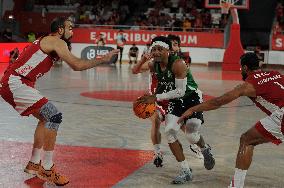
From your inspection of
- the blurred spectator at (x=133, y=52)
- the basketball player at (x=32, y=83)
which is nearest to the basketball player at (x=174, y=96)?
the basketball player at (x=32, y=83)

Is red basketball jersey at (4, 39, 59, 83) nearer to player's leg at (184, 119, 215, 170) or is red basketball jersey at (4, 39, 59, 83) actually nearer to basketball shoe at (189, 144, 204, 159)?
player's leg at (184, 119, 215, 170)

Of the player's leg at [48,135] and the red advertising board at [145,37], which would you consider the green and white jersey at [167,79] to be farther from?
the red advertising board at [145,37]

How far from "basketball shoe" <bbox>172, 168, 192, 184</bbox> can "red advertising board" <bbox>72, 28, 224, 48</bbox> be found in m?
25.9

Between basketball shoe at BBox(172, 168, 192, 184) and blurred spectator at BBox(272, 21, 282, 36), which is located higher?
blurred spectator at BBox(272, 21, 282, 36)

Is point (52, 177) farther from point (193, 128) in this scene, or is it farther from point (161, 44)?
point (161, 44)

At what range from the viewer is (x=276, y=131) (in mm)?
6156

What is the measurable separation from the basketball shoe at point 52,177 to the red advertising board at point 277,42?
25.8 m

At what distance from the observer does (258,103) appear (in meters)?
6.24

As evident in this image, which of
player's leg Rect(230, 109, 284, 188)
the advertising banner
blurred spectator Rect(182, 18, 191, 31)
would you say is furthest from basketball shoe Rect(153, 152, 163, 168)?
blurred spectator Rect(182, 18, 191, 31)

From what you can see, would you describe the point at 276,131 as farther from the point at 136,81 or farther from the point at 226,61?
the point at 226,61

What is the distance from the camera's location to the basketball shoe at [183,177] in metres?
6.95

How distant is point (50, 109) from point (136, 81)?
554 inches

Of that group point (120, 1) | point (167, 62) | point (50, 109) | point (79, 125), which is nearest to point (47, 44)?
point (50, 109)

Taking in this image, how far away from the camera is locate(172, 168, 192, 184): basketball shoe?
274 inches
